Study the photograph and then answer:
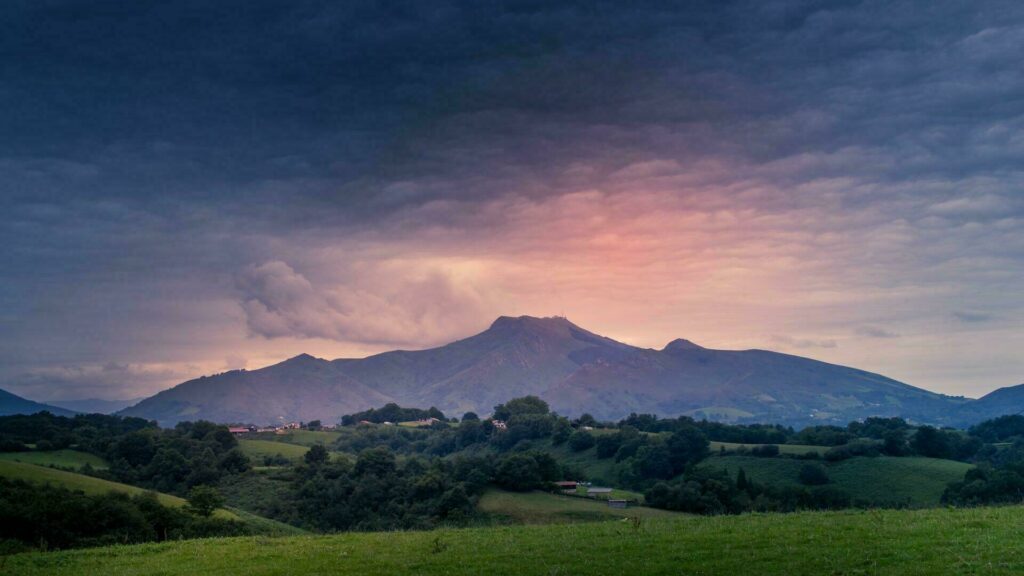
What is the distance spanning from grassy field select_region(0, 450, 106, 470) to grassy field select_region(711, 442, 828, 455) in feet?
441

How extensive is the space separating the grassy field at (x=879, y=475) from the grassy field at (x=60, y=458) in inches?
4938

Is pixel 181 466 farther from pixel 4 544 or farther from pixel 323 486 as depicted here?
pixel 4 544

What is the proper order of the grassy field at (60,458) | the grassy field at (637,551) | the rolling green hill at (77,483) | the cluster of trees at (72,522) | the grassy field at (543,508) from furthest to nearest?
the grassy field at (60,458) → the grassy field at (543,508) → the rolling green hill at (77,483) → the cluster of trees at (72,522) → the grassy field at (637,551)

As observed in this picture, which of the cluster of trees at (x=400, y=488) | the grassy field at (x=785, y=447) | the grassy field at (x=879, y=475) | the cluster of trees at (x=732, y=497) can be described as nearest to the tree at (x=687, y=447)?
the grassy field at (x=785, y=447)

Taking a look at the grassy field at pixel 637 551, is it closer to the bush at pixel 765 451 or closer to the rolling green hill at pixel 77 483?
the rolling green hill at pixel 77 483

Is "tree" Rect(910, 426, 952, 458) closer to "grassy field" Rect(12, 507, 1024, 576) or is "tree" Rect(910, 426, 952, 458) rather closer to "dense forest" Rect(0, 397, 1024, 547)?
"dense forest" Rect(0, 397, 1024, 547)

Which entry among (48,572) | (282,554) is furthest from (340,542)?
(48,572)

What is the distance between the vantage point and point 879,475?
13950cm

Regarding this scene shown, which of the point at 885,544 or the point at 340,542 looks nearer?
the point at 885,544

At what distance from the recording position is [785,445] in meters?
180

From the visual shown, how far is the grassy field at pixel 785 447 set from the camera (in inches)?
6501

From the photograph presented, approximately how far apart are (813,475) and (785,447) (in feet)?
102

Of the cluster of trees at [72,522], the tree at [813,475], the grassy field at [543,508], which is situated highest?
the cluster of trees at [72,522]

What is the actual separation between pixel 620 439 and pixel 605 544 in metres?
163
